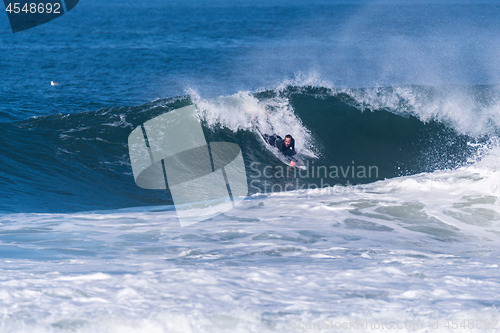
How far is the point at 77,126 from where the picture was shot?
44.3 ft

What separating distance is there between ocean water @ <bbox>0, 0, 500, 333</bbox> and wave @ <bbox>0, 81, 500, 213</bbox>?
0.06 m

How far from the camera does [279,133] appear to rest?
14242mm

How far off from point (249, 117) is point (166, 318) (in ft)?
35.5

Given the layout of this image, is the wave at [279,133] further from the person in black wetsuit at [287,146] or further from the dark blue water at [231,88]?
the person in black wetsuit at [287,146]

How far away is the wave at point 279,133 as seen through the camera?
408 inches

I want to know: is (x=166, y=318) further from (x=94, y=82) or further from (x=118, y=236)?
(x=94, y=82)

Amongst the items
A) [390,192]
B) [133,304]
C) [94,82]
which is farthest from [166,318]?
[94,82]

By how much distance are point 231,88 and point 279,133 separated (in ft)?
37.0
